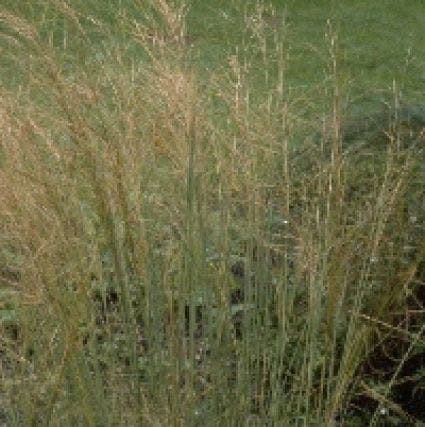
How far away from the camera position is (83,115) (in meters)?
3.21

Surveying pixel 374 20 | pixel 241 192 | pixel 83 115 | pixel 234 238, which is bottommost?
pixel 374 20

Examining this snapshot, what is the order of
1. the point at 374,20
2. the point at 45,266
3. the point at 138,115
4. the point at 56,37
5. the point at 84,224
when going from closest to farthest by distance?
1. the point at 45,266
2. the point at 84,224
3. the point at 138,115
4. the point at 56,37
5. the point at 374,20

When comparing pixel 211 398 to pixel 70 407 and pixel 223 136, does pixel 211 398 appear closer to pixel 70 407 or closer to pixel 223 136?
pixel 70 407

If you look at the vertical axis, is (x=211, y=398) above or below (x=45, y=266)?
below

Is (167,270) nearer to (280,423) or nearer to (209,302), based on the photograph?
(209,302)

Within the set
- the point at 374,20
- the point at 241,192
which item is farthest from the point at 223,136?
the point at 374,20

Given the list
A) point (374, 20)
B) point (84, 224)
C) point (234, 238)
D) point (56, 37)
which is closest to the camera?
point (84, 224)

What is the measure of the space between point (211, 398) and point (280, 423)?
0.19 meters

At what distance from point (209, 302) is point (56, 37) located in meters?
7.95

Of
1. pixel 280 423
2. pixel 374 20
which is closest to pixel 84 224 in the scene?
pixel 280 423

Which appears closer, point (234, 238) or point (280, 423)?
point (280, 423)

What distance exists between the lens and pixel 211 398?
343 centimetres

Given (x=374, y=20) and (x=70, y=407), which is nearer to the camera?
(x=70, y=407)

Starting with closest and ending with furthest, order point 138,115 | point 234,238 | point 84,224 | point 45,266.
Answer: point 45,266 < point 84,224 < point 138,115 < point 234,238
